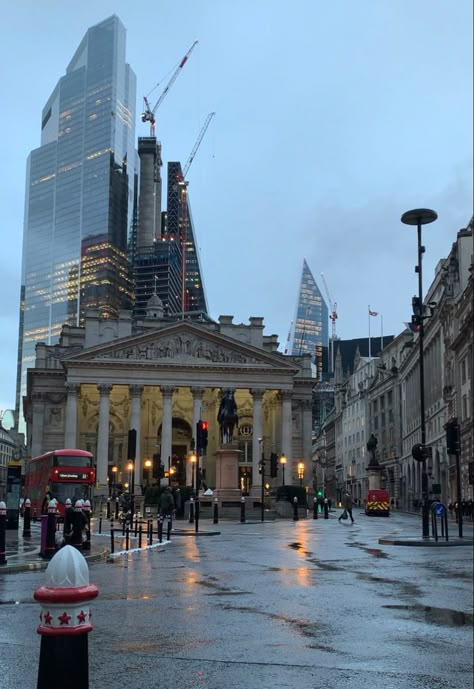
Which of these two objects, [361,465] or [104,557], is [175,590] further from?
[361,465]

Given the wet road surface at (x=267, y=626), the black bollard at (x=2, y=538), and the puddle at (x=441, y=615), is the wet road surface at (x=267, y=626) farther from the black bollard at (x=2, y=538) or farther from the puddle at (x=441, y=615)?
the black bollard at (x=2, y=538)

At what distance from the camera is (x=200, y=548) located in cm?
2645

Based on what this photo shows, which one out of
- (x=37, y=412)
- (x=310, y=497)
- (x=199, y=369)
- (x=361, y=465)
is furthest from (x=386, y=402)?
(x=37, y=412)

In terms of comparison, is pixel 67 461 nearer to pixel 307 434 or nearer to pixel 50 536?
pixel 50 536

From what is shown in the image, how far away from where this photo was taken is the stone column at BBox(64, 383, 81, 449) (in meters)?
88.1

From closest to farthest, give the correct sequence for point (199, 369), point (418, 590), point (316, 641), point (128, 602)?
point (316, 641) → point (128, 602) → point (418, 590) → point (199, 369)

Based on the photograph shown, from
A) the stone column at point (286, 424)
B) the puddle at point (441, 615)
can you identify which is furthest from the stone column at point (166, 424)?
the puddle at point (441, 615)

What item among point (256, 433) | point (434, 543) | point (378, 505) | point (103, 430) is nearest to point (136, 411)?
point (103, 430)

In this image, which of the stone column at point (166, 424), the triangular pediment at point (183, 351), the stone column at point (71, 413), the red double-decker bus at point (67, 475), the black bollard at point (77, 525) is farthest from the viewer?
the triangular pediment at point (183, 351)

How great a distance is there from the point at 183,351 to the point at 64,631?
286 ft

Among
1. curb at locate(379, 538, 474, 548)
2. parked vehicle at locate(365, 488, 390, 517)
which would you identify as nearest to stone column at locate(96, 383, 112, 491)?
parked vehicle at locate(365, 488, 390, 517)

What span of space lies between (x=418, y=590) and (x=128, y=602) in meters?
5.23

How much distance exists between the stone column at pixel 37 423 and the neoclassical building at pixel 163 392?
0.12 m

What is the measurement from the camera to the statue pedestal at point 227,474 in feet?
183
